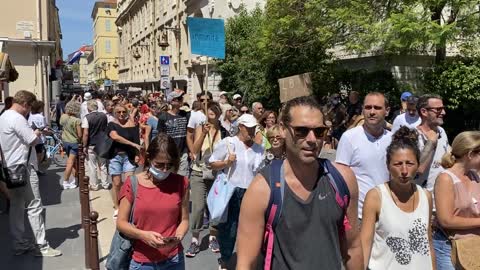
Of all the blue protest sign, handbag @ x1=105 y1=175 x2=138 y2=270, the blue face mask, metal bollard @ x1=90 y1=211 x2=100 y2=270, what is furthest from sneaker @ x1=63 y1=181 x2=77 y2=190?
the blue face mask

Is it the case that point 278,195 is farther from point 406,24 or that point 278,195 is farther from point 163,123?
point 406,24

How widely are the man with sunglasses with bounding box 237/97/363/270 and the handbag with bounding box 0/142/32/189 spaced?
4178 millimetres

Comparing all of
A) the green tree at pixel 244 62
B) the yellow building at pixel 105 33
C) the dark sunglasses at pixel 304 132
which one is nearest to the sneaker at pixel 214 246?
the dark sunglasses at pixel 304 132

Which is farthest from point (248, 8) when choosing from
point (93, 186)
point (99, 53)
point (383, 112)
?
point (99, 53)

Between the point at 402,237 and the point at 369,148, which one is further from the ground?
the point at 369,148

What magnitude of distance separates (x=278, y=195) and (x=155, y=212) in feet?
5.24

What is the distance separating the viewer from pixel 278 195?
2.16 meters

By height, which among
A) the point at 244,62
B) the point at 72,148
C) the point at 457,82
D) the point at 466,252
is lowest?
the point at 72,148

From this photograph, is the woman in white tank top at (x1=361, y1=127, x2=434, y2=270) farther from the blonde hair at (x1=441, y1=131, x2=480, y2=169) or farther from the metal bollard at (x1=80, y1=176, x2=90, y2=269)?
the metal bollard at (x1=80, y1=176, x2=90, y2=269)

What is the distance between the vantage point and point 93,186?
402 inches

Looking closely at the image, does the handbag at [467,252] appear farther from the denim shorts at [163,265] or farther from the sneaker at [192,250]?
the sneaker at [192,250]

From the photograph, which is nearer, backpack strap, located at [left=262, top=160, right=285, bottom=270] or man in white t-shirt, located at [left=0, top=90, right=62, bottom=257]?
backpack strap, located at [left=262, top=160, right=285, bottom=270]


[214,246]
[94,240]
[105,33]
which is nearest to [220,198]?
[94,240]

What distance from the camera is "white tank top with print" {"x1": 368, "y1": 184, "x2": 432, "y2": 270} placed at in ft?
10.3
